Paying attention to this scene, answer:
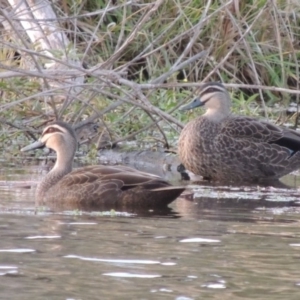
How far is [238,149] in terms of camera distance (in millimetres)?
11492

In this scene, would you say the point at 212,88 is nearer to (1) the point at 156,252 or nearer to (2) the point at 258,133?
(2) the point at 258,133

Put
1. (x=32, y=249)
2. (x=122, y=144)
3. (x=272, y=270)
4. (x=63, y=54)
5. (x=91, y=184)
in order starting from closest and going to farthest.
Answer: (x=272, y=270) < (x=32, y=249) < (x=91, y=184) < (x=63, y=54) < (x=122, y=144)

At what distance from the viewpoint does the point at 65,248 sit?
21.9ft

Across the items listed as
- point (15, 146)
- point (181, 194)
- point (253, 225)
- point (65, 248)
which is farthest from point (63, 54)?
point (65, 248)

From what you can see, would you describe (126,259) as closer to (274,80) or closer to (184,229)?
(184,229)

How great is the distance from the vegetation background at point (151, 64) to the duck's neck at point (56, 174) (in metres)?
1.00

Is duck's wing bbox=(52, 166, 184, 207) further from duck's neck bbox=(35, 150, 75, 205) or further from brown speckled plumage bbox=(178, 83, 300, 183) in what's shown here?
brown speckled plumage bbox=(178, 83, 300, 183)

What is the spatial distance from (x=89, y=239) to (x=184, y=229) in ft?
2.51

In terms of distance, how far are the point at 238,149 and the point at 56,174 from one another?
2520mm

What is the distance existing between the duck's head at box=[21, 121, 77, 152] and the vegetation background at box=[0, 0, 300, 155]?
79 centimetres

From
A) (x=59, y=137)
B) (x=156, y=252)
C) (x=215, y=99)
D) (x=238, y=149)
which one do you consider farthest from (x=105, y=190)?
(x=215, y=99)

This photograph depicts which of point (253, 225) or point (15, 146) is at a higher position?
point (15, 146)

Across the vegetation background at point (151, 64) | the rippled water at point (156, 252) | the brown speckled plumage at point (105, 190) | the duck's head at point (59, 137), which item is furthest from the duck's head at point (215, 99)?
the rippled water at point (156, 252)

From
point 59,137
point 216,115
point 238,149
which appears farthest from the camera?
point 216,115
